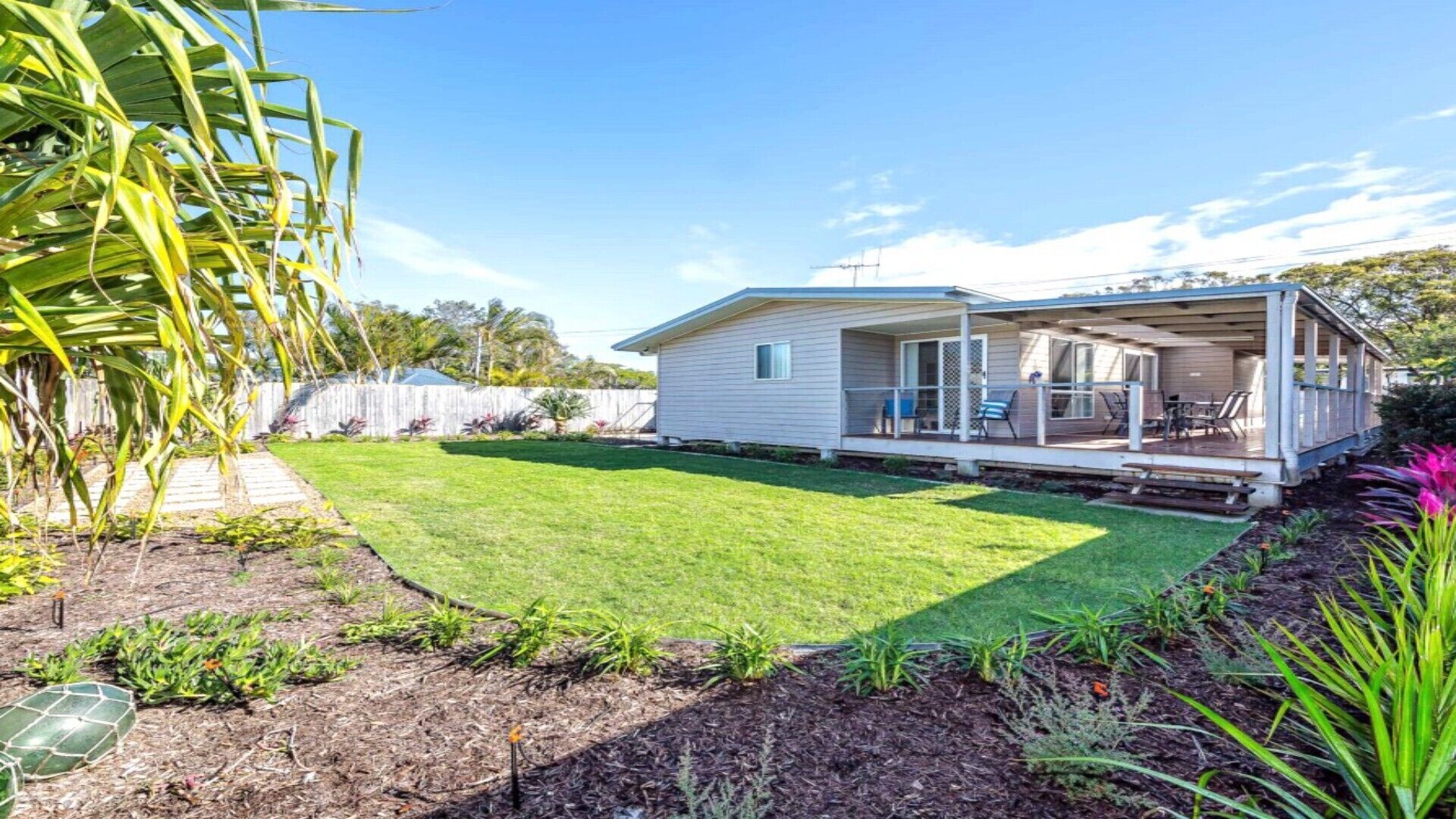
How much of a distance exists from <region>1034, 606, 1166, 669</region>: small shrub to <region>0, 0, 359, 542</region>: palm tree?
3252 millimetres

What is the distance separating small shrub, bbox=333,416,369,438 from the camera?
58.6ft

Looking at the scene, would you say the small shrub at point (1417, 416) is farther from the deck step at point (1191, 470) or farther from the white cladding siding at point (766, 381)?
the white cladding siding at point (766, 381)

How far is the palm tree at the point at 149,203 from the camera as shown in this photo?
3.54ft

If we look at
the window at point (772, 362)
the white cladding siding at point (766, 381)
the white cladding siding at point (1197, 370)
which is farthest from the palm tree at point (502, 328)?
the white cladding siding at point (1197, 370)

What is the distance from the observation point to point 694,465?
38.9ft

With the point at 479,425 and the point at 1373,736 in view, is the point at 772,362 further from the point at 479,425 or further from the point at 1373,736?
the point at 1373,736

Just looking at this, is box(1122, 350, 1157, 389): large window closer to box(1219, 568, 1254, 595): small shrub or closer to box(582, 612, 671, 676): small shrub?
box(1219, 568, 1254, 595): small shrub

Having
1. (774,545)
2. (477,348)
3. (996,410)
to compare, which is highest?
(477,348)

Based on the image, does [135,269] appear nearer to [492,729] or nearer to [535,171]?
[492,729]

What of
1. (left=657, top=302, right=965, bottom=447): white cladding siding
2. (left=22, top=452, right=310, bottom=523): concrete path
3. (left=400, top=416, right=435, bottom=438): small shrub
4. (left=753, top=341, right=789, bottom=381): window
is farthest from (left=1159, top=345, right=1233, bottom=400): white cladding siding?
(left=400, top=416, right=435, bottom=438): small shrub

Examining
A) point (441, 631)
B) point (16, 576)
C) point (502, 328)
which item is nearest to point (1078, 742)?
point (441, 631)

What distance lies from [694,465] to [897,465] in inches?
143

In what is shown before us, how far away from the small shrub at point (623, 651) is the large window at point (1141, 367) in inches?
585

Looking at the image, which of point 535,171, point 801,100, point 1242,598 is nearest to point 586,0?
point 801,100
